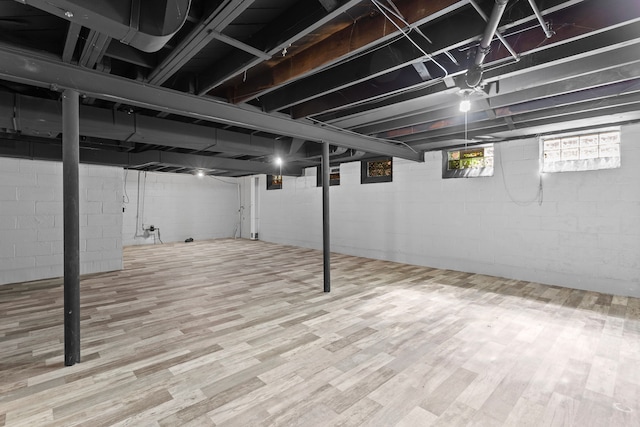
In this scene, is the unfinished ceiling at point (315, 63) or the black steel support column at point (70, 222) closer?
the unfinished ceiling at point (315, 63)

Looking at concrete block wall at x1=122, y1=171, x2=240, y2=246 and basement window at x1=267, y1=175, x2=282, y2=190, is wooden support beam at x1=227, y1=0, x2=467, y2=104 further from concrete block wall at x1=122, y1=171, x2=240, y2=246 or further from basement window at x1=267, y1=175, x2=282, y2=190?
concrete block wall at x1=122, y1=171, x2=240, y2=246

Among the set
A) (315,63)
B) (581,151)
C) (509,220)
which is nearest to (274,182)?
(509,220)

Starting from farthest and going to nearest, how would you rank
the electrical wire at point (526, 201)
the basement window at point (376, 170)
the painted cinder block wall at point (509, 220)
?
the basement window at point (376, 170)
the electrical wire at point (526, 201)
the painted cinder block wall at point (509, 220)

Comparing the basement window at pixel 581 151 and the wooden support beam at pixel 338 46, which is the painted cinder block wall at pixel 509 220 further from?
the wooden support beam at pixel 338 46

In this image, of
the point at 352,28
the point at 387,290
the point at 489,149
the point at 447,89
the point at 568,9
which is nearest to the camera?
the point at 568,9

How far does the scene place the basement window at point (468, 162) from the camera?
5141mm

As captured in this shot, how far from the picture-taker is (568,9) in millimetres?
1977

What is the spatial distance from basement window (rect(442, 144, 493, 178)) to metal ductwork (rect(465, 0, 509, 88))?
3.34m

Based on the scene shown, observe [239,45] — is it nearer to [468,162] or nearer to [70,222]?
[70,222]

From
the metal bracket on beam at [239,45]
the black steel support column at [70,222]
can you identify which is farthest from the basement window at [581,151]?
the black steel support column at [70,222]

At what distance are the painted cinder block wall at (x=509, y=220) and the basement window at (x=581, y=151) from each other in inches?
3.7

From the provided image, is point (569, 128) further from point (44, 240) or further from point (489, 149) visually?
point (44, 240)

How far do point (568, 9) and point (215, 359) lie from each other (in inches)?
137

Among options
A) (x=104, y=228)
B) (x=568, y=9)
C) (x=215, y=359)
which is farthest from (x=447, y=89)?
(x=104, y=228)
